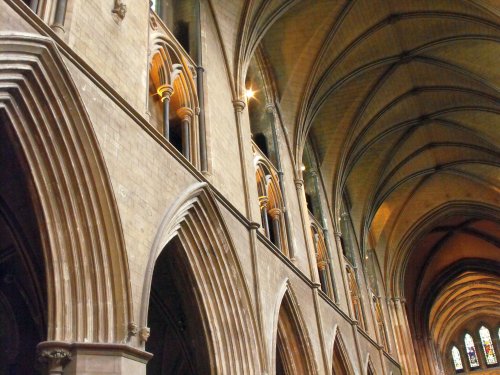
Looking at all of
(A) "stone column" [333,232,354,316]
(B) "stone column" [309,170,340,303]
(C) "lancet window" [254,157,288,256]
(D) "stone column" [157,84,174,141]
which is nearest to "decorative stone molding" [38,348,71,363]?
(D) "stone column" [157,84,174,141]

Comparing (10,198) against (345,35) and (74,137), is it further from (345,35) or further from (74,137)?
(345,35)

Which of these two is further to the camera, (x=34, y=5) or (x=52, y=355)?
(x=34, y=5)

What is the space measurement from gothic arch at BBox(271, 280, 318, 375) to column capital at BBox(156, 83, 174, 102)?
4.53m

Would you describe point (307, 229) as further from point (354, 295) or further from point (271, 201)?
point (354, 295)

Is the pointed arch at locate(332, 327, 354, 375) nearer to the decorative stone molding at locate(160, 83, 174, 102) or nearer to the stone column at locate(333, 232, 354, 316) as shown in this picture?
the stone column at locate(333, 232, 354, 316)

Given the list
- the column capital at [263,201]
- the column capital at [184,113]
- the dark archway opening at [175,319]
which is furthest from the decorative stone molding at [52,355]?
the column capital at [263,201]

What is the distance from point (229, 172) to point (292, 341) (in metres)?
3.83

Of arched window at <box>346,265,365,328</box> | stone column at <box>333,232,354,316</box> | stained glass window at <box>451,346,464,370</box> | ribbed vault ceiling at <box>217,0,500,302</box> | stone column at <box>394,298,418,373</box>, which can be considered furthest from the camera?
stained glass window at <box>451,346,464,370</box>

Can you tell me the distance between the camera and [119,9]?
8031mm

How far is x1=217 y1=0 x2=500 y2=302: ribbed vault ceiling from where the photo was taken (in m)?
15.0

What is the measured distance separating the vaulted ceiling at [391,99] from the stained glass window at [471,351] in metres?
17.4

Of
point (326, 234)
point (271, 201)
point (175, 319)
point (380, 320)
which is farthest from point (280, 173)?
point (380, 320)

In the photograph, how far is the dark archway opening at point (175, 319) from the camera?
858 centimetres

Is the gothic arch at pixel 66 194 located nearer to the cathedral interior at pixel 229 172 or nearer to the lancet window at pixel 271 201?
the cathedral interior at pixel 229 172
